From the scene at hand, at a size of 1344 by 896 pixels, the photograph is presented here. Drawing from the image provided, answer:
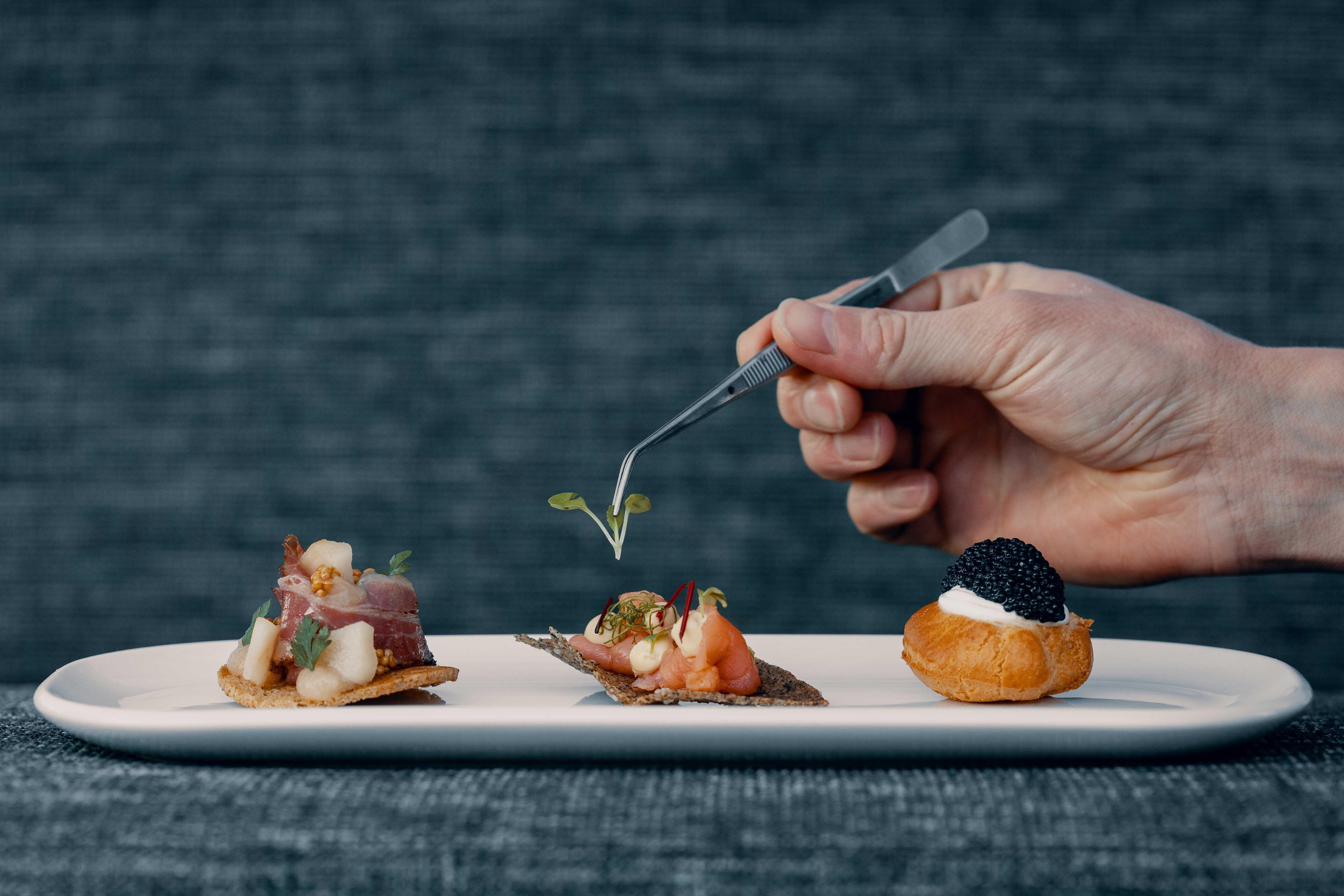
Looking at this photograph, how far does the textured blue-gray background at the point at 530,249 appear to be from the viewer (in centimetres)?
205

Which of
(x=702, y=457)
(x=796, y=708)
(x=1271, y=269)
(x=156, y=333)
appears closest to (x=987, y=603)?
(x=796, y=708)

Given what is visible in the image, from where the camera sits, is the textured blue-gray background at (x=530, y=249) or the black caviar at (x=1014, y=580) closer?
the black caviar at (x=1014, y=580)

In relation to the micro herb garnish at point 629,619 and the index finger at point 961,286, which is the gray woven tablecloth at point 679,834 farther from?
the index finger at point 961,286

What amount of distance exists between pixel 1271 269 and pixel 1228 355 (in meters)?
0.96

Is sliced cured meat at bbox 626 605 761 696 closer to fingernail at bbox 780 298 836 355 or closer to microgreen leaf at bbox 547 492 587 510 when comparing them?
microgreen leaf at bbox 547 492 587 510

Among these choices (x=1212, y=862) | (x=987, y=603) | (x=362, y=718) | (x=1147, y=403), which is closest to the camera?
(x=1212, y=862)

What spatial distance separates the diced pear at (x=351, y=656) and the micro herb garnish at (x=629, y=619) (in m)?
0.27

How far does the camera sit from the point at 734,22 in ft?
6.79

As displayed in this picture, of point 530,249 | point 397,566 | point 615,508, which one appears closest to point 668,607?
point 615,508

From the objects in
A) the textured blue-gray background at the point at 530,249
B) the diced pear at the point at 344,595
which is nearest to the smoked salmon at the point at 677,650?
the diced pear at the point at 344,595

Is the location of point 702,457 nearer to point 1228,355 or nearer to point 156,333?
point 1228,355

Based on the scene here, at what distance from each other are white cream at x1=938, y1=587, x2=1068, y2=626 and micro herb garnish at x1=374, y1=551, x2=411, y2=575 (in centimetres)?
57

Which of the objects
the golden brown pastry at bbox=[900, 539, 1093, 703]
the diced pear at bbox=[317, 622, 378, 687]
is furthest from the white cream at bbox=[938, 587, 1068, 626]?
the diced pear at bbox=[317, 622, 378, 687]

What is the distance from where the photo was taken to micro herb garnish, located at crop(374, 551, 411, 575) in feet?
3.37
